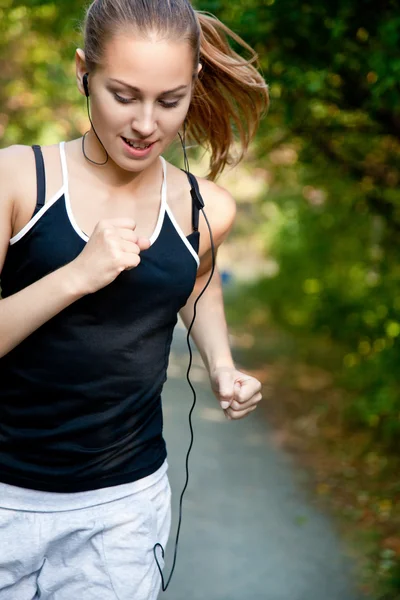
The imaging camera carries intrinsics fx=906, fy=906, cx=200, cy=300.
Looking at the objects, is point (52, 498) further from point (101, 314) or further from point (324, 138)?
point (324, 138)

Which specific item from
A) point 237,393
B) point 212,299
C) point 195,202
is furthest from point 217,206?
point 237,393

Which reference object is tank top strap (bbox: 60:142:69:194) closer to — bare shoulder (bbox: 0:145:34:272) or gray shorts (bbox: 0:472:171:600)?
bare shoulder (bbox: 0:145:34:272)

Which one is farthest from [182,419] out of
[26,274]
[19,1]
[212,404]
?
[26,274]

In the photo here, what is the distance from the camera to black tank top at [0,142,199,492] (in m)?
1.98

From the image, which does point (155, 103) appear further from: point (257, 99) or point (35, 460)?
point (35, 460)

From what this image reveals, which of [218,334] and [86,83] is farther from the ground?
[86,83]

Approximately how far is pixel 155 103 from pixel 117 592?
114 cm

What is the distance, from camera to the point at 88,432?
6.88 feet

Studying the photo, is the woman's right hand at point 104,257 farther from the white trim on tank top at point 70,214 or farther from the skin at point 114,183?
the white trim on tank top at point 70,214

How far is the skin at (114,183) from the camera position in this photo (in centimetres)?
187

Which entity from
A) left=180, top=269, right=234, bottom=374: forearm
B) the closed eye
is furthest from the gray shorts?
the closed eye

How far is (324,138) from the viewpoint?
6.66 m

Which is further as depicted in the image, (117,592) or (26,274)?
(117,592)

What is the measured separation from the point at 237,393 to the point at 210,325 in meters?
0.29
